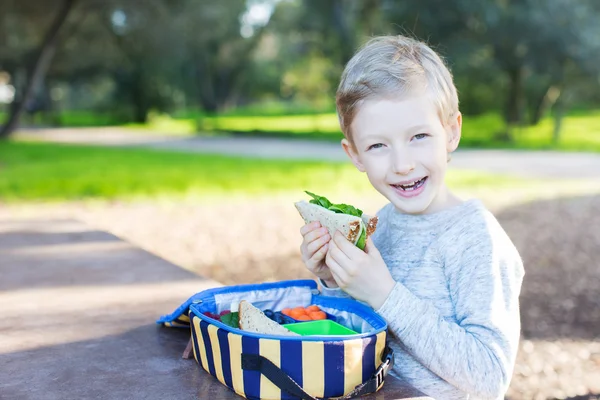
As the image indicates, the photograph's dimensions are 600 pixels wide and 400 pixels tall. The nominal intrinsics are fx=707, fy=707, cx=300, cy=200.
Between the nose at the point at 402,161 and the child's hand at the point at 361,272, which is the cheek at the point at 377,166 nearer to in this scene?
A: the nose at the point at 402,161

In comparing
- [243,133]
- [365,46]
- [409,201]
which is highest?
[365,46]

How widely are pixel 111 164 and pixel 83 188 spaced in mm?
3826

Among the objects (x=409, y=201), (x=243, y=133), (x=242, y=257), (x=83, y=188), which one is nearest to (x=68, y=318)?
(x=409, y=201)

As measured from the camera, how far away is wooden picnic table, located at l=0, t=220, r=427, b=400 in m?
1.72

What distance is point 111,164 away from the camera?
14117 mm

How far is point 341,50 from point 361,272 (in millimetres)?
25015

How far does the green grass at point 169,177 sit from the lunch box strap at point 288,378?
8332 mm

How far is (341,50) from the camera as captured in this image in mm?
26016

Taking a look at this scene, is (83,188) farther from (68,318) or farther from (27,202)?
(68,318)

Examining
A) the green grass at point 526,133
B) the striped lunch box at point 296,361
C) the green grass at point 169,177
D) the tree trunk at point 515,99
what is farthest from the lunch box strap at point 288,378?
the tree trunk at point 515,99

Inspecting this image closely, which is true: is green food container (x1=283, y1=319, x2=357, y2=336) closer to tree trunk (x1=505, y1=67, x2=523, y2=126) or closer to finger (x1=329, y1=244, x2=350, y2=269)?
finger (x1=329, y1=244, x2=350, y2=269)

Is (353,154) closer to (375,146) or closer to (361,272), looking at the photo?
(375,146)

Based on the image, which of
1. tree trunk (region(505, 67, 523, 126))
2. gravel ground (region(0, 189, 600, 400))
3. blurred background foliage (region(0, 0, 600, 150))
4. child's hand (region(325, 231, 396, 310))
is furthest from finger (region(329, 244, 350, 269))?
tree trunk (region(505, 67, 523, 126))

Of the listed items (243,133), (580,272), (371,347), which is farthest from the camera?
(243,133)
